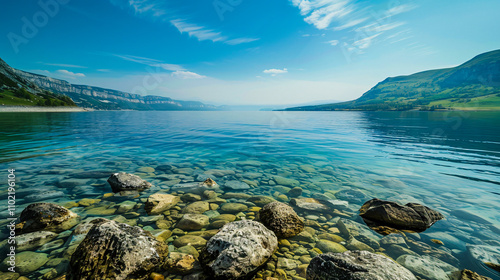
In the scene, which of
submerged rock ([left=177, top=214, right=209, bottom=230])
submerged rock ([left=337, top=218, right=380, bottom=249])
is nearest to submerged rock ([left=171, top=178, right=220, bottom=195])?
submerged rock ([left=177, top=214, right=209, bottom=230])

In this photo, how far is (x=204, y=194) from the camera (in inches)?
396

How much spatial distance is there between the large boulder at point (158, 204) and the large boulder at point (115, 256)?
2.80 m

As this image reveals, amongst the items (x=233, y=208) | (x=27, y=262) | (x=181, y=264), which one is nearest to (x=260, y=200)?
(x=233, y=208)

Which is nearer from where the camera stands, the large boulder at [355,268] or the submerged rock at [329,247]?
the large boulder at [355,268]

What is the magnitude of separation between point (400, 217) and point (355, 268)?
15.9 feet

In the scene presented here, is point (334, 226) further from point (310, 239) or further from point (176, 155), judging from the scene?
point (176, 155)

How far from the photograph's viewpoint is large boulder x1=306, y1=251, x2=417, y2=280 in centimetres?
418

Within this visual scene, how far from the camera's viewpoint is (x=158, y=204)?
8445 mm

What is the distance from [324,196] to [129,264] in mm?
9210

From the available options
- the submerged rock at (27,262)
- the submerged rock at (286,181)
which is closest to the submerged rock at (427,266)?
the submerged rock at (286,181)

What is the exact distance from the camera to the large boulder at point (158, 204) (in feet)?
26.9

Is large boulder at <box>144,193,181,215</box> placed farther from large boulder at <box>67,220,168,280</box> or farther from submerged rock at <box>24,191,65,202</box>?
submerged rock at <box>24,191,65,202</box>

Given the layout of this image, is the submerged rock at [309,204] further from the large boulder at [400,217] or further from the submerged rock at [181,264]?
the submerged rock at [181,264]

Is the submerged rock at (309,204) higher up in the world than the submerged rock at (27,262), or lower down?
lower down
